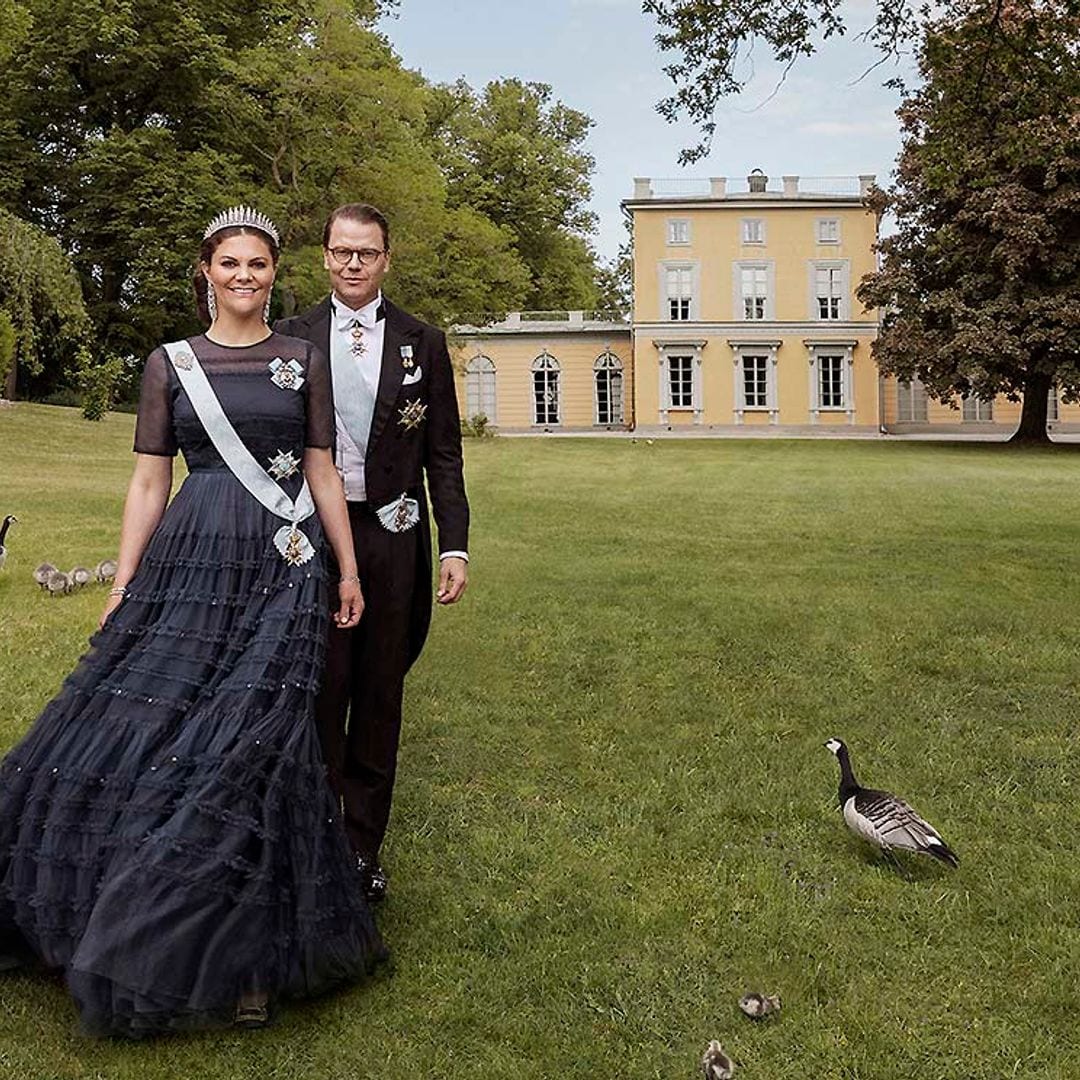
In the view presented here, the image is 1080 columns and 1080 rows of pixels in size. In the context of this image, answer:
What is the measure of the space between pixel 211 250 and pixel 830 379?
41263mm

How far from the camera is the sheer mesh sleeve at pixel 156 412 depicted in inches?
126

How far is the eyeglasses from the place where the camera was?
11.2ft

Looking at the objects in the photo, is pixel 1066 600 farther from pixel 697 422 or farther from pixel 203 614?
pixel 697 422

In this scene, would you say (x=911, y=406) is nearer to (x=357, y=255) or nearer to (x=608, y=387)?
(x=608, y=387)

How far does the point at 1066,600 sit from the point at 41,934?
7873 millimetres

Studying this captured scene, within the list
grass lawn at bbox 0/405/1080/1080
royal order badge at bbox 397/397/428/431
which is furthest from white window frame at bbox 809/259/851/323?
royal order badge at bbox 397/397/428/431

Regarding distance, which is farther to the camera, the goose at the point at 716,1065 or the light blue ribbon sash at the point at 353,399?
the light blue ribbon sash at the point at 353,399

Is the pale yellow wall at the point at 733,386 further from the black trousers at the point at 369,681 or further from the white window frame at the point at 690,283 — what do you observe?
A: the black trousers at the point at 369,681

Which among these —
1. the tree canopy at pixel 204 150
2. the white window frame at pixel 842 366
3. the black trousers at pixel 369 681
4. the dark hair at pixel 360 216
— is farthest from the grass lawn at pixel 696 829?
the white window frame at pixel 842 366

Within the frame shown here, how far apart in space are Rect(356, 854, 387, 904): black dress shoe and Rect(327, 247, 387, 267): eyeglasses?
72.0 inches

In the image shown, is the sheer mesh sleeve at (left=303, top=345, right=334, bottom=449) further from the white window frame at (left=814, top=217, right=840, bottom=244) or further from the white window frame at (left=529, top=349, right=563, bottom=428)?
the white window frame at (left=814, top=217, right=840, bottom=244)

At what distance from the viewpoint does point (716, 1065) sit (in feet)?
9.16

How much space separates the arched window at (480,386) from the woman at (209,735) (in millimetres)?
41254

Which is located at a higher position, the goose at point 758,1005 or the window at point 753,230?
the window at point 753,230
